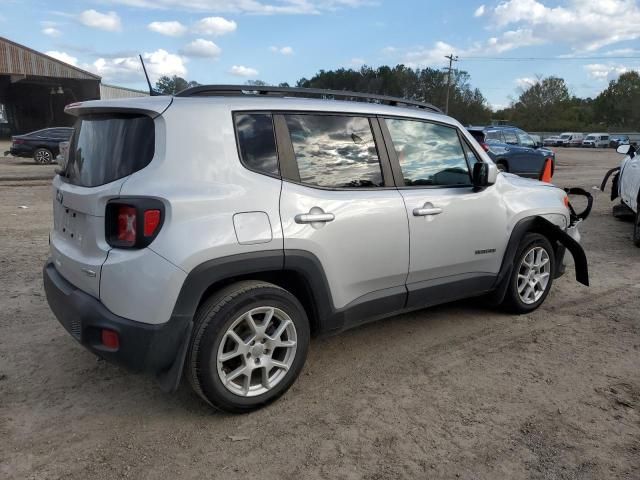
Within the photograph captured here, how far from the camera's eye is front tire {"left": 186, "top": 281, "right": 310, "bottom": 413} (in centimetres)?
276

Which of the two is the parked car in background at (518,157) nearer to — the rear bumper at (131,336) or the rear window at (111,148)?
the rear window at (111,148)

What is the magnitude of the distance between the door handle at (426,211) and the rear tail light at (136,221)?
1770mm

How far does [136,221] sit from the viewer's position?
258 cm

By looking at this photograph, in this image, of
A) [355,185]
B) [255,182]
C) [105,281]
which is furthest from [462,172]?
[105,281]

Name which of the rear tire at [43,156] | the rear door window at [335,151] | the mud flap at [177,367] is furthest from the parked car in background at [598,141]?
the mud flap at [177,367]

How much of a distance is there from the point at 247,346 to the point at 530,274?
2820 millimetres

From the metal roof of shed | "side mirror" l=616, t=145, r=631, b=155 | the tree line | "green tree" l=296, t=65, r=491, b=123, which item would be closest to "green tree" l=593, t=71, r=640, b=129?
the tree line

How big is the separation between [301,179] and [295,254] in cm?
47

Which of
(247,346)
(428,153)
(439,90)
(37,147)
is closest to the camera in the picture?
(247,346)

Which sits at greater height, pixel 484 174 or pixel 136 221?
pixel 484 174

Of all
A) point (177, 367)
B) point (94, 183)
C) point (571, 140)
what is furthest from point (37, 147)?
point (571, 140)

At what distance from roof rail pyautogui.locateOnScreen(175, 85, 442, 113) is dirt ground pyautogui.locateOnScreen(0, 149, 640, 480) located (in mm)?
1843

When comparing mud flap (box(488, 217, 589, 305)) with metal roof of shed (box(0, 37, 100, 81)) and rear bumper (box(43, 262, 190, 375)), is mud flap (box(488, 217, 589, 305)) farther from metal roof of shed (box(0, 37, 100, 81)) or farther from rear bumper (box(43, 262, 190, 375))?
metal roof of shed (box(0, 37, 100, 81))

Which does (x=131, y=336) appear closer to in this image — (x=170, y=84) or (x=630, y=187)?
(x=170, y=84)
